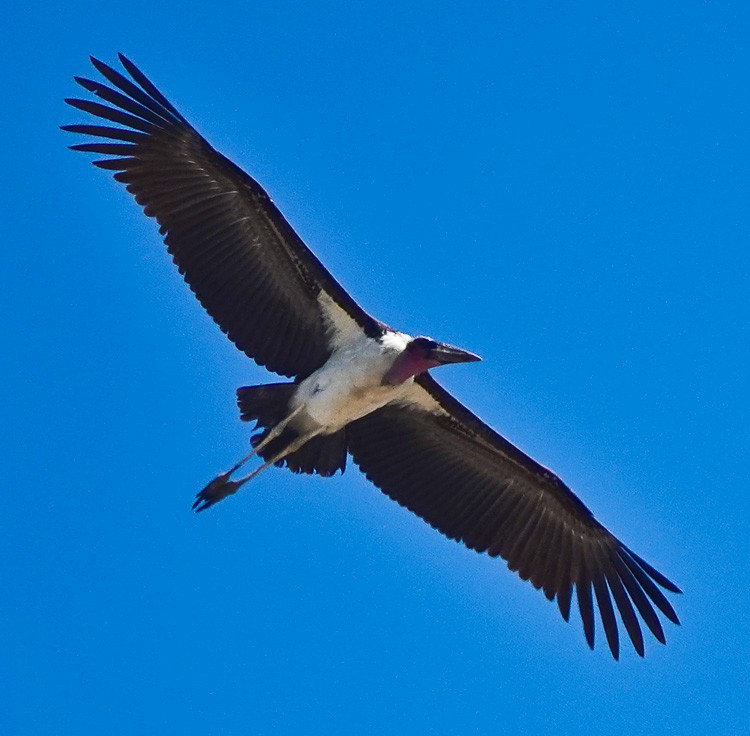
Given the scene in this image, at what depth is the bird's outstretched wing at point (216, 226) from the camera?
19.0 metres

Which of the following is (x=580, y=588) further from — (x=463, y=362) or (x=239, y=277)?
(x=239, y=277)

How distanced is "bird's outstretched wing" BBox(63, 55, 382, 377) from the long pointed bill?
718 millimetres

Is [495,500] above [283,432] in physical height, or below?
above

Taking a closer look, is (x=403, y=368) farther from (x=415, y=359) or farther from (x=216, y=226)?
(x=216, y=226)

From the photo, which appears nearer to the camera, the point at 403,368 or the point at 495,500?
the point at 403,368

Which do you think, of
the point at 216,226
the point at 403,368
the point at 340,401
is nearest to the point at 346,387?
the point at 340,401

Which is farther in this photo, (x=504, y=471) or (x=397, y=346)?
(x=504, y=471)

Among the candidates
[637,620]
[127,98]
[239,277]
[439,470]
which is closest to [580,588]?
[637,620]

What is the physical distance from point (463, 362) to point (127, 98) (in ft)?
14.5

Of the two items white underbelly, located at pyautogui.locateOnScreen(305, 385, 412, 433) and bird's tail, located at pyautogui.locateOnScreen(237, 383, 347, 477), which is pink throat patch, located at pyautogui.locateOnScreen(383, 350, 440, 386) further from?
bird's tail, located at pyautogui.locateOnScreen(237, 383, 347, 477)

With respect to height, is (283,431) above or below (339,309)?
below

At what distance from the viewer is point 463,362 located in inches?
755

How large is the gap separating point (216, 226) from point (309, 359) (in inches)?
67.6

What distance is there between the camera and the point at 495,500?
67.4 ft
